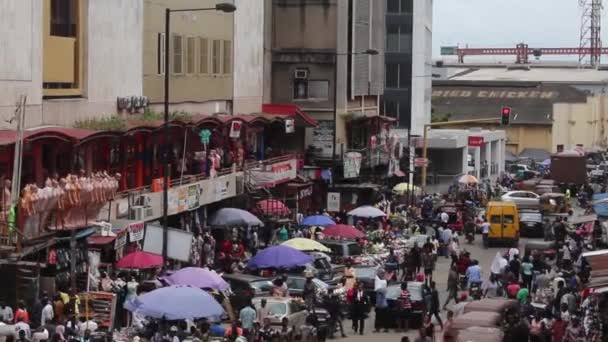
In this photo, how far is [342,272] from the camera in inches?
1537

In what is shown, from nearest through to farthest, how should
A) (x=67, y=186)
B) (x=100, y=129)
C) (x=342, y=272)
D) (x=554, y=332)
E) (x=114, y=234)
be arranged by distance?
(x=554, y=332), (x=67, y=186), (x=114, y=234), (x=100, y=129), (x=342, y=272)

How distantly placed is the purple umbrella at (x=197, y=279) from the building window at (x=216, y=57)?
852 inches

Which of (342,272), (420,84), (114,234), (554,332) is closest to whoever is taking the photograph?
(554,332)

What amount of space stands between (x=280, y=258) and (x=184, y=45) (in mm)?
13868

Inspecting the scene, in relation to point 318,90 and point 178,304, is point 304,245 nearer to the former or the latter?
point 178,304

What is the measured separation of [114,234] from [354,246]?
11.2 meters

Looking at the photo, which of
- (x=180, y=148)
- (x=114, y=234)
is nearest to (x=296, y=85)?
(x=180, y=148)

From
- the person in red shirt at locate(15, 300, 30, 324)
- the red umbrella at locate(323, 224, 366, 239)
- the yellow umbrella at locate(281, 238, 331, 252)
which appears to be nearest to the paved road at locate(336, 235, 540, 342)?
the red umbrella at locate(323, 224, 366, 239)

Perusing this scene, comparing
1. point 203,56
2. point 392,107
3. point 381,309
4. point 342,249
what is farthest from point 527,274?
point 392,107

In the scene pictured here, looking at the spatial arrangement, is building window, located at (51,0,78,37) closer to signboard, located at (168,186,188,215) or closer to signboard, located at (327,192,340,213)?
signboard, located at (168,186,188,215)

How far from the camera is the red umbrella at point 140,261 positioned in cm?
3234

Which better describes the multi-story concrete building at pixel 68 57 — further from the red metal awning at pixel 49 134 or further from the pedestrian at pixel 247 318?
the pedestrian at pixel 247 318

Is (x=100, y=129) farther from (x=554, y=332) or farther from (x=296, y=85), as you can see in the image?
(x=296, y=85)

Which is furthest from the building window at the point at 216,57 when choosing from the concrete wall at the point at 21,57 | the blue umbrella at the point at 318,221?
the concrete wall at the point at 21,57
